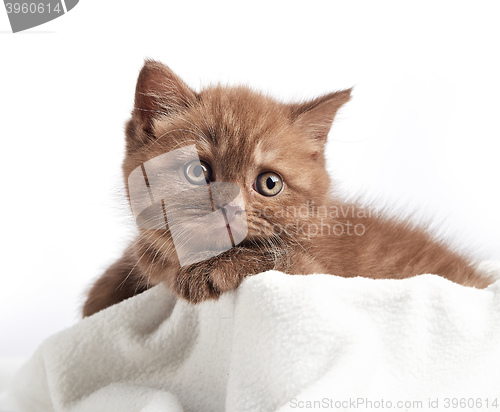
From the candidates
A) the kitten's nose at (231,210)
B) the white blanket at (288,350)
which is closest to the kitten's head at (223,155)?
the kitten's nose at (231,210)

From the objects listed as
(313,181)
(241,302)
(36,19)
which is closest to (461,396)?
(241,302)

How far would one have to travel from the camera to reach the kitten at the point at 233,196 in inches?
43.6

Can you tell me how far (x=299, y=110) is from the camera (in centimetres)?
135

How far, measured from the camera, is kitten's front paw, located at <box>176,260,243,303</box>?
1.08 meters

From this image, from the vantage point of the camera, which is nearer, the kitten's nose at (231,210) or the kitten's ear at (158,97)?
the kitten's nose at (231,210)

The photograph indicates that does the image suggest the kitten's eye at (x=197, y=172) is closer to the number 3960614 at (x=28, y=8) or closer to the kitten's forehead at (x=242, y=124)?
the kitten's forehead at (x=242, y=124)

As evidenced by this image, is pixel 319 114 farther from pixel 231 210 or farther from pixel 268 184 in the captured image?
pixel 231 210

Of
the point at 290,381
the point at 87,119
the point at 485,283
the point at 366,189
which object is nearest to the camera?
the point at 290,381

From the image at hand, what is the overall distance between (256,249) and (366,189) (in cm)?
Result: 67

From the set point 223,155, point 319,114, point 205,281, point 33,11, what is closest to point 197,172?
point 223,155

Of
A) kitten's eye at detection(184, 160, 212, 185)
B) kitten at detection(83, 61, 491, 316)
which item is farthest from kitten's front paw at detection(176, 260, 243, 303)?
kitten's eye at detection(184, 160, 212, 185)

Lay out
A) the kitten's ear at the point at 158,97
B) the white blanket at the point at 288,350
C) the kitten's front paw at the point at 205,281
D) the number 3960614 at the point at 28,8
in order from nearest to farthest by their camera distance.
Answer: the white blanket at the point at 288,350, the kitten's front paw at the point at 205,281, the kitten's ear at the point at 158,97, the number 3960614 at the point at 28,8

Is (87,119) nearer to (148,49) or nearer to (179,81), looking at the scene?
(148,49)

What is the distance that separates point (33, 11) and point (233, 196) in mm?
1219
